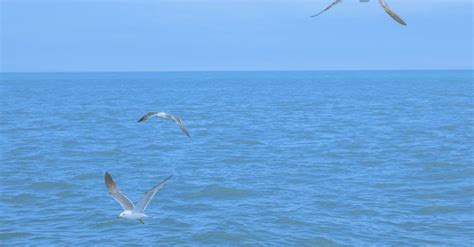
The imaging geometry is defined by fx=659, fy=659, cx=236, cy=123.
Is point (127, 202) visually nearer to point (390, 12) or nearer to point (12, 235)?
point (12, 235)

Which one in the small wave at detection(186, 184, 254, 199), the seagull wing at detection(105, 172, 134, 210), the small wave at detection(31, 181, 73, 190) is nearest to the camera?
the seagull wing at detection(105, 172, 134, 210)

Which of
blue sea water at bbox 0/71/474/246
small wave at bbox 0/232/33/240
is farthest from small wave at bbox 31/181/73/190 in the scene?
small wave at bbox 0/232/33/240

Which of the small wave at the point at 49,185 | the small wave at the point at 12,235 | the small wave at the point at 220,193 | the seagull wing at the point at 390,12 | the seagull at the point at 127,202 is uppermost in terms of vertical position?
the seagull wing at the point at 390,12

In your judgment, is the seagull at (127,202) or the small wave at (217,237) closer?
the seagull at (127,202)

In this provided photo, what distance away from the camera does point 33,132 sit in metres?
52.3

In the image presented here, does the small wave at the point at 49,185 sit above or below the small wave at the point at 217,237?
above

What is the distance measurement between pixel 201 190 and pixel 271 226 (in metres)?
6.54

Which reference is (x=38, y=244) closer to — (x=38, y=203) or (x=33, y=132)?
(x=38, y=203)

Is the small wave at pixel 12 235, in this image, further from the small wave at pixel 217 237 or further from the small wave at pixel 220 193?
the small wave at pixel 220 193

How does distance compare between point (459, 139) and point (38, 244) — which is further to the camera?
point (459, 139)

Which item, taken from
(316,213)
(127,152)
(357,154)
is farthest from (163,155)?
(316,213)

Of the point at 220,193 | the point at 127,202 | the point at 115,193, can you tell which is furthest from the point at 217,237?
the point at 220,193

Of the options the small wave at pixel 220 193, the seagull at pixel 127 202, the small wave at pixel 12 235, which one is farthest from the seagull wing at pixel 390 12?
the small wave at pixel 220 193

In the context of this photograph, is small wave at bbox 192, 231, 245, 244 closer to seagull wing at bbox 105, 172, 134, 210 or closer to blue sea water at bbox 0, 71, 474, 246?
blue sea water at bbox 0, 71, 474, 246
